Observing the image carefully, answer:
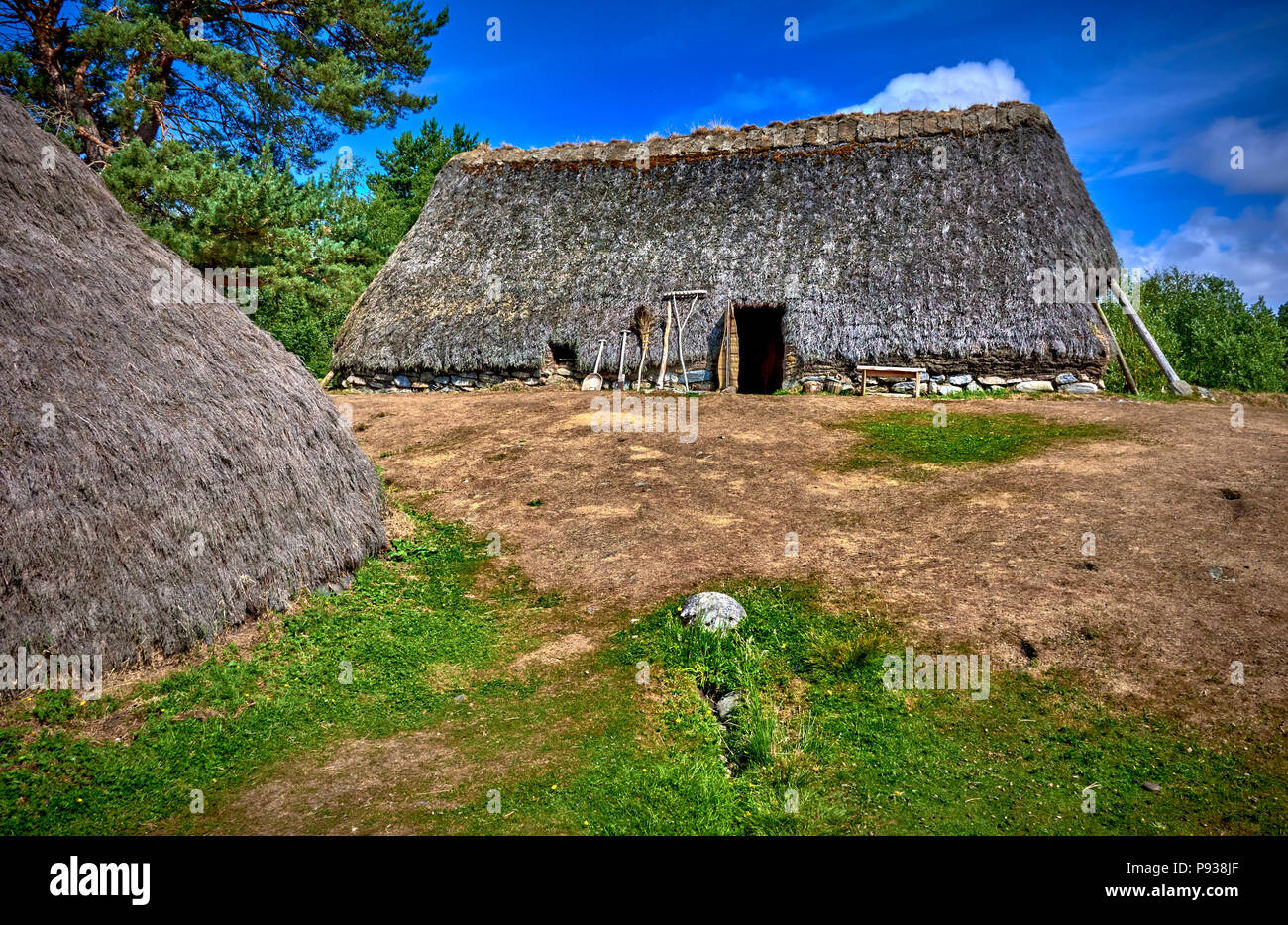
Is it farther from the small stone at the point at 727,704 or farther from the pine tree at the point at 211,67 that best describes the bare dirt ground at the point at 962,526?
the pine tree at the point at 211,67

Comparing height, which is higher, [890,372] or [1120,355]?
[1120,355]

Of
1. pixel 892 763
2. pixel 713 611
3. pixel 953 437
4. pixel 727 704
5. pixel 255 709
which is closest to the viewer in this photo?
pixel 892 763

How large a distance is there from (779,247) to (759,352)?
3.00m

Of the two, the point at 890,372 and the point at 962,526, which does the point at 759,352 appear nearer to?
the point at 890,372

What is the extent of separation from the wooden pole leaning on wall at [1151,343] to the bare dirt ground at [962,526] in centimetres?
158

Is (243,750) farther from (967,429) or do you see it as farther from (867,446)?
(967,429)

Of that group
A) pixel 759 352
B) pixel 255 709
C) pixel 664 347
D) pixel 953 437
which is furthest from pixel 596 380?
pixel 255 709

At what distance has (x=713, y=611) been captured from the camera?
6.49 meters

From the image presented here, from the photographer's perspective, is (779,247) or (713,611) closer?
(713,611)

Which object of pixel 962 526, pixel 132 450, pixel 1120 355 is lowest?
pixel 962 526

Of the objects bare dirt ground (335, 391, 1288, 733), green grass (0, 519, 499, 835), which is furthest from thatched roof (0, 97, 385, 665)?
bare dirt ground (335, 391, 1288, 733)

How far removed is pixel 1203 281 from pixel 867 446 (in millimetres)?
24857
